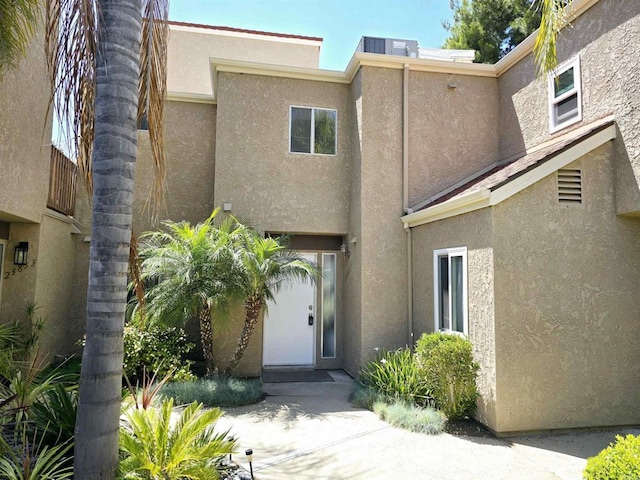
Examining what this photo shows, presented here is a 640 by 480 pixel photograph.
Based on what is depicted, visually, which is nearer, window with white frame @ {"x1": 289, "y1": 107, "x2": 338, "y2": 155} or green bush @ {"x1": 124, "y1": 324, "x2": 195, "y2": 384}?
green bush @ {"x1": 124, "y1": 324, "x2": 195, "y2": 384}

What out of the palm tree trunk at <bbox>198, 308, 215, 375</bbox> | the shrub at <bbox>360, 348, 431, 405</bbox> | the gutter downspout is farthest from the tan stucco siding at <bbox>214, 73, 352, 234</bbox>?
the shrub at <bbox>360, 348, 431, 405</bbox>

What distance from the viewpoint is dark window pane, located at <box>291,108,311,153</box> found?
11008mm

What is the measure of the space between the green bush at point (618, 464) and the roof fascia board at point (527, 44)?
6615mm

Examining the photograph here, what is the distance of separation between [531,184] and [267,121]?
6.54 metres

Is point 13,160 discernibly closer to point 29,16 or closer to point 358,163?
point 29,16

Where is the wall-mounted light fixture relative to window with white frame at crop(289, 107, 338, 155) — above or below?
below

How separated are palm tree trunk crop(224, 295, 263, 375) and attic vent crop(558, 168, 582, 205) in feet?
19.9

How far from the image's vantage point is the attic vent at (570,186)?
707cm

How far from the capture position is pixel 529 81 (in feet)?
32.4

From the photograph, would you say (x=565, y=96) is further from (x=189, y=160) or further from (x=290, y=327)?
(x=189, y=160)

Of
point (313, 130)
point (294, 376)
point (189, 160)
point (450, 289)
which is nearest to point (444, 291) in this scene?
point (450, 289)

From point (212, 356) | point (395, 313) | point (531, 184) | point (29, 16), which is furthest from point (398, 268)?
point (29, 16)

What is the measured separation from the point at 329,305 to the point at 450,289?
397cm

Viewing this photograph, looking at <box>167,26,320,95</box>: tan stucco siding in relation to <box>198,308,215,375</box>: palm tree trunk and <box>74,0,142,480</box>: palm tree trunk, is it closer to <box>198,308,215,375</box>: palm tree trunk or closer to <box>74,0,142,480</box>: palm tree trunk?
<box>198,308,215,375</box>: palm tree trunk
